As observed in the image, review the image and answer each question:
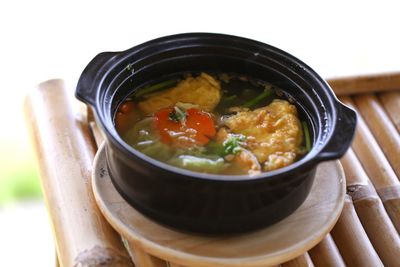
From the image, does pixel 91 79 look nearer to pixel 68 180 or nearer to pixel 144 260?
pixel 68 180

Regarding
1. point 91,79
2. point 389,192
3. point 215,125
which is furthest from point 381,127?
point 91,79

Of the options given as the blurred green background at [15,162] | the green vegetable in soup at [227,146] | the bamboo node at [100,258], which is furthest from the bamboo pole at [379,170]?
the blurred green background at [15,162]

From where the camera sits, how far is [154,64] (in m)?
1.52

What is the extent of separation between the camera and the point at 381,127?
1.81 m

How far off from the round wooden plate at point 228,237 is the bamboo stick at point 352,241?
14cm

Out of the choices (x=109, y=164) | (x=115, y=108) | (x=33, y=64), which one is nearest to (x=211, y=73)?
(x=115, y=108)

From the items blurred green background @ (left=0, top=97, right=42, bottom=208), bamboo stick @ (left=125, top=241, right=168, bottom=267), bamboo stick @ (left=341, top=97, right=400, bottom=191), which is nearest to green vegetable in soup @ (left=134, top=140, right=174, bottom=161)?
bamboo stick @ (left=125, top=241, right=168, bottom=267)

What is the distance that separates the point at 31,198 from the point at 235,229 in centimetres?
166

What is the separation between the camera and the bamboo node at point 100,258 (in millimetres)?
1287

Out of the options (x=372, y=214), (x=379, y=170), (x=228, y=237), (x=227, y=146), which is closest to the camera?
(x=228, y=237)

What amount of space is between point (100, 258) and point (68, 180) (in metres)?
0.27

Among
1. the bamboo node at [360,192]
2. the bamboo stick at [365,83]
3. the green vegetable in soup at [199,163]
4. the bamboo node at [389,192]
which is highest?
the green vegetable in soup at [199,163]

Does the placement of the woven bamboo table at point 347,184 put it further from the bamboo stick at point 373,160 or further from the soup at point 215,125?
the soup at point 215,125

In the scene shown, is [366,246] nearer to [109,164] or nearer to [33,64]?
[109,164]
